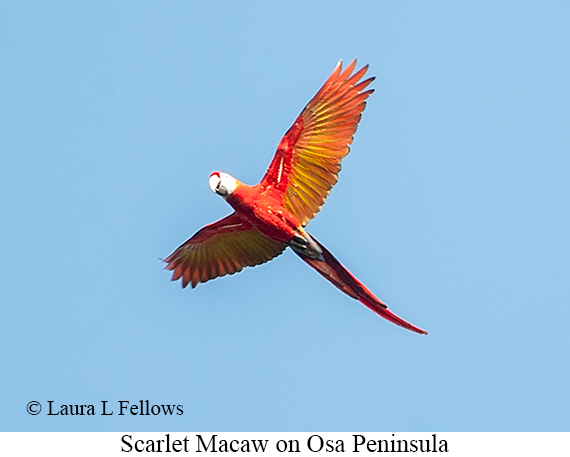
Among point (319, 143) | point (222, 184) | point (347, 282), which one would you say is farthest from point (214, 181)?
point (347, 282)

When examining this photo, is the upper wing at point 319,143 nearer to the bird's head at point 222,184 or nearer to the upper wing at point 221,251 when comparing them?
the bird's head at point 222,184

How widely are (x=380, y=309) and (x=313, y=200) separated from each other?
1554mm

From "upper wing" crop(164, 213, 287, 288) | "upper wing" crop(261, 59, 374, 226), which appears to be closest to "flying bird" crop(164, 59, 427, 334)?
"upper wing" crop(261, 59, 374, 226)

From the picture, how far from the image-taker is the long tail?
11000 mm

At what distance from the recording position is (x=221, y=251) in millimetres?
11914

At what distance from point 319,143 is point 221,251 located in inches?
81.2

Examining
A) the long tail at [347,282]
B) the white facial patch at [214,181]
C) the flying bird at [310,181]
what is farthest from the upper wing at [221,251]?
the white facial patch at [214,181]

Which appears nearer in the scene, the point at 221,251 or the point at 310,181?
the point at 310,181

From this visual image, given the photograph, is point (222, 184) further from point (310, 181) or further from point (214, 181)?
point (310, 181)

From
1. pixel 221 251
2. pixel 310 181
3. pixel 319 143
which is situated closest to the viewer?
pixel 319 143

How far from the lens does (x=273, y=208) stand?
10.9m

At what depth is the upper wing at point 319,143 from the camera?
10.9 metres

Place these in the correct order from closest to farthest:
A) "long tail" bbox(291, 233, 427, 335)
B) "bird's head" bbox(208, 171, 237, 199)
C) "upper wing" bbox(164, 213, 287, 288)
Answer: "bird's head" bbox(208, 171, 237, 199), "long tail" bbox(291, 233, 427, 335), "upper wing" bbox(164, 213, 287, 288)

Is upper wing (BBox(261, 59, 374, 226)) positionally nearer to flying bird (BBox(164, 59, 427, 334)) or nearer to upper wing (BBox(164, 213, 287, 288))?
flying bird (BBox(164, 59, 427, 334))
